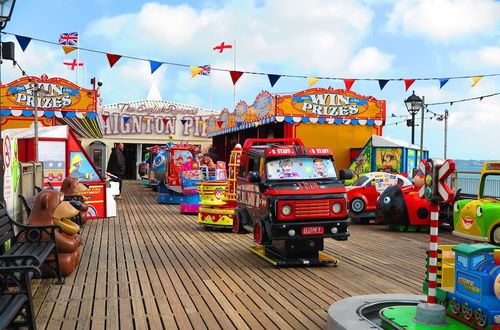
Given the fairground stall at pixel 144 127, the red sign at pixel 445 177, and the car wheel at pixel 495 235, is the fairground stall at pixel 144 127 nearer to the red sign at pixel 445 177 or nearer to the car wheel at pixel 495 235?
the car wheel at pixel 495 235

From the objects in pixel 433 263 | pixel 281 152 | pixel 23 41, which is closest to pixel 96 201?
pixel 23 41

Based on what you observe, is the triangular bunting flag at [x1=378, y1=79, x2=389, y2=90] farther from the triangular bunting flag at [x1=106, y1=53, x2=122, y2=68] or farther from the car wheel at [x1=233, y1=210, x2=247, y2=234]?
the car wheel at [x1=233, y1=210, x2=247, y2=234]

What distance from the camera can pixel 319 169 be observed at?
24.8 feet

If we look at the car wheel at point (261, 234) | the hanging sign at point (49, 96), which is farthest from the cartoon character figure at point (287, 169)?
the hanging sign at point (49, 96)

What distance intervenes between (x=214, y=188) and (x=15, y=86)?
952 cm

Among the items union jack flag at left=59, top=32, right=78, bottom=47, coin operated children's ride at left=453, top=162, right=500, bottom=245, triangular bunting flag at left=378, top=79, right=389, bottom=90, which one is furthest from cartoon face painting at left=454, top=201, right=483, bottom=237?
union jack flag at left=59, top=32, right=78, bottom=47

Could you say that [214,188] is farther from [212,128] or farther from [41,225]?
[212,128]

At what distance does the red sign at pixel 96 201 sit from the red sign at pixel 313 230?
6.51 meters

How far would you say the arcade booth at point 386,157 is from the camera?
647 inches

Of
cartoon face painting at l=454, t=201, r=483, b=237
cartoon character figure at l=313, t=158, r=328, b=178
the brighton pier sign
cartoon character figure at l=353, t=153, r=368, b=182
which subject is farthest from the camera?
the brighton pier sign

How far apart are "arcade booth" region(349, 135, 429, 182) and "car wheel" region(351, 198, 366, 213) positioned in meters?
4.10

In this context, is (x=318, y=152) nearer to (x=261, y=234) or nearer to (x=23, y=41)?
(x=261, y=234)

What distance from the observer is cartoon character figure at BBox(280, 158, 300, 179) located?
739 centimetres

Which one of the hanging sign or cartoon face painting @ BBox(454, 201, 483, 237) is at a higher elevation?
the hanging sign
